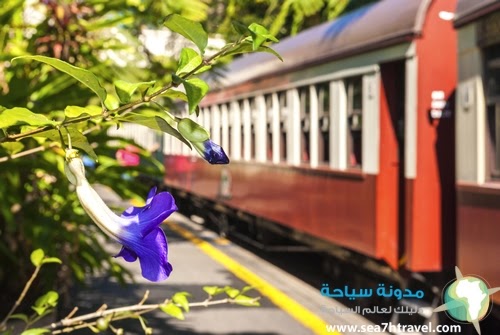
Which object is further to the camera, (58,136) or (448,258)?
(448,258)

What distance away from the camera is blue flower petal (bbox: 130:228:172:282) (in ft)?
3.33

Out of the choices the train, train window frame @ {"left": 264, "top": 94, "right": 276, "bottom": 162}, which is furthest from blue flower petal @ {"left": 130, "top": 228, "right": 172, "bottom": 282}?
train window frame @ {"left": 264, "top": 94, "right": 276, "bottom": 162}

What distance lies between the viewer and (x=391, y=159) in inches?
233

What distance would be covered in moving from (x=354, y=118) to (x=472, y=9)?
1.93 metres

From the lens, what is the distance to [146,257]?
102 centimetres

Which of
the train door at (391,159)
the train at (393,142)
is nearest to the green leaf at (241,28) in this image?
the train at (393,142)

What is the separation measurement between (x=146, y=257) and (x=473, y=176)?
400 cm

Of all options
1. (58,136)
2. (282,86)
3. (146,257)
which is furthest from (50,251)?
(282,86)

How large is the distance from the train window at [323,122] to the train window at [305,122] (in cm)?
36

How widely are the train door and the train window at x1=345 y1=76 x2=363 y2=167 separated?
0.42m

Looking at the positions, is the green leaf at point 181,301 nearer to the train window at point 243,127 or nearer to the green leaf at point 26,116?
the green leaf at point 26,116

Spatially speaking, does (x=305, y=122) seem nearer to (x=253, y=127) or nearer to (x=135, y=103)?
(x=253, y=127)

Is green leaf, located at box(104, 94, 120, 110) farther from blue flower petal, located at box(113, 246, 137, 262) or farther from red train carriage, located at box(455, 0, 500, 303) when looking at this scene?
red train carriage, located at box(455, 0, 500, 303)

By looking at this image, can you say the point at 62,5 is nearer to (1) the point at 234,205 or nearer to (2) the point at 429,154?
(2) the point at 429,154
